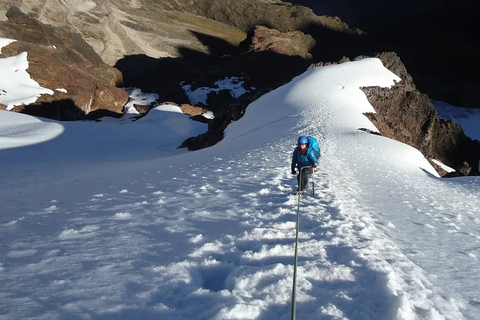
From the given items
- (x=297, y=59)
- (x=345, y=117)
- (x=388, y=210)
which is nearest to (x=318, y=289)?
(x=388, y=210)

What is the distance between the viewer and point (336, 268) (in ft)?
15.7

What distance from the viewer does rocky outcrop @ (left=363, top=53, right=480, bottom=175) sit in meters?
22.3

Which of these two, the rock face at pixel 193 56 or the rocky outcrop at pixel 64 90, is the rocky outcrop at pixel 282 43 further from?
the rocky outcrop at pixel 64 90

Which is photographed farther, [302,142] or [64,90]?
[64,90]

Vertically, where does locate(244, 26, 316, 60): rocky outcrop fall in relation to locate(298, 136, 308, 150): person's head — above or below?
above

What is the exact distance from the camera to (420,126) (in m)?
23.2

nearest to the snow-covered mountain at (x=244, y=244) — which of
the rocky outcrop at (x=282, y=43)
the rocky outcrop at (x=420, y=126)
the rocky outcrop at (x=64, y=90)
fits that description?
the rocky outcrop at (x=420, y=126)

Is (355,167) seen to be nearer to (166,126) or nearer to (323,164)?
(323,164)

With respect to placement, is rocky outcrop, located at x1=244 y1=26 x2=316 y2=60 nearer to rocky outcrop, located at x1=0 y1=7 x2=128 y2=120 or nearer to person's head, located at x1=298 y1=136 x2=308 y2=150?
rocky outcrop, located at x1=0 y1=7 x2=128 y2=120

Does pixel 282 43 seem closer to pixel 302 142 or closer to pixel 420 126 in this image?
pixel 420 126

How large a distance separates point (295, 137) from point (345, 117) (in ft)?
15.9

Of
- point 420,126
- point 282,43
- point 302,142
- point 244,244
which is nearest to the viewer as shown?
point 244,244

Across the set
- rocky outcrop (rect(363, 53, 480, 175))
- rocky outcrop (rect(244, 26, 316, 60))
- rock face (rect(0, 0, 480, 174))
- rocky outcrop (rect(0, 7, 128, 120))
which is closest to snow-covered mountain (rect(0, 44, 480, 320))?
rocky outcrop (rect(363, 53, 480, 175))

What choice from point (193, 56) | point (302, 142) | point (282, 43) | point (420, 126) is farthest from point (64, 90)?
point (282, 43)
